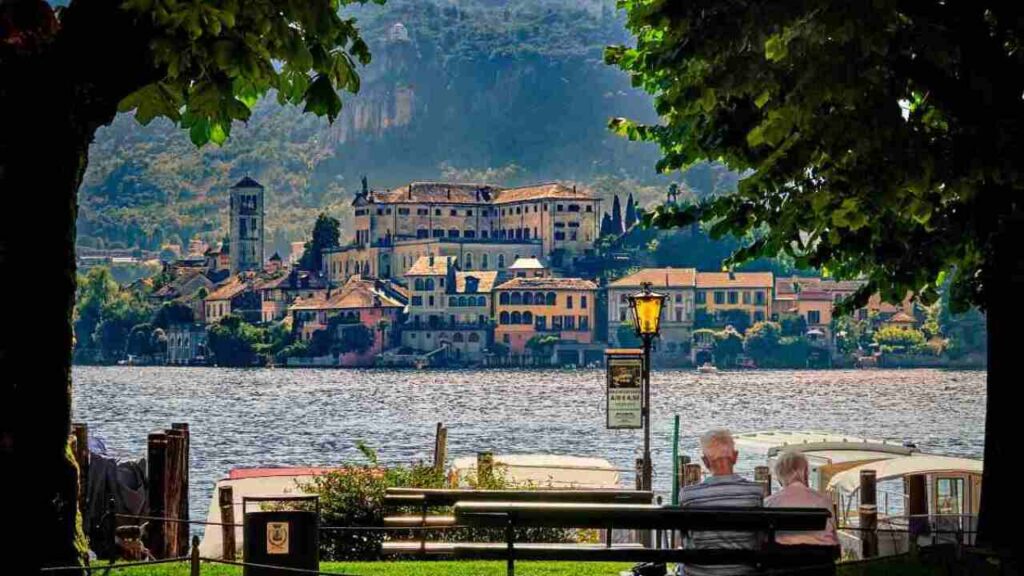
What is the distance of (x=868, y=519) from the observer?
1762cm

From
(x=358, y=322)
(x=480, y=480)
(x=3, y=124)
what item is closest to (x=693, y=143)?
(x=3, y=124)

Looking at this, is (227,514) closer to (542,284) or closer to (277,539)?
(277,539)

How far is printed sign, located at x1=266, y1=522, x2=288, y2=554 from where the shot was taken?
31.5 ft

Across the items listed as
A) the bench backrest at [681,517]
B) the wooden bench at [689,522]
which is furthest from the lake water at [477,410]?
the bench backrest at [681,517]

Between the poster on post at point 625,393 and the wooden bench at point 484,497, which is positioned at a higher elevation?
the poster on post at point 625,393

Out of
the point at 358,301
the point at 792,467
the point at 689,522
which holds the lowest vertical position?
the point at 689,522

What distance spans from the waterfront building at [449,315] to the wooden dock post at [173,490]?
170894 millimetres

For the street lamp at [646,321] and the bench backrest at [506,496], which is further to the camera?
the street lamp at [646,321]

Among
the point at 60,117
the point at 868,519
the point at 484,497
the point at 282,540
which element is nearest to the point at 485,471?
the point at 868,519

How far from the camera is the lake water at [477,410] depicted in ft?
284

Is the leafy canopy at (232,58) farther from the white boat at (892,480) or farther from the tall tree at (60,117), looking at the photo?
the white boat at (892,480)

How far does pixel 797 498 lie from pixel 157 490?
42.8 ft

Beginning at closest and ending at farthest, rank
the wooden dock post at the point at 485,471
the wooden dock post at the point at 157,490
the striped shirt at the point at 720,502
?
1. the striped shirt at the point at 720,502
2. the wooden dock post at the point at 157,490
3. the wooden dock post at the point at 485,471

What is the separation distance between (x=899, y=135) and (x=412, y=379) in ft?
543
